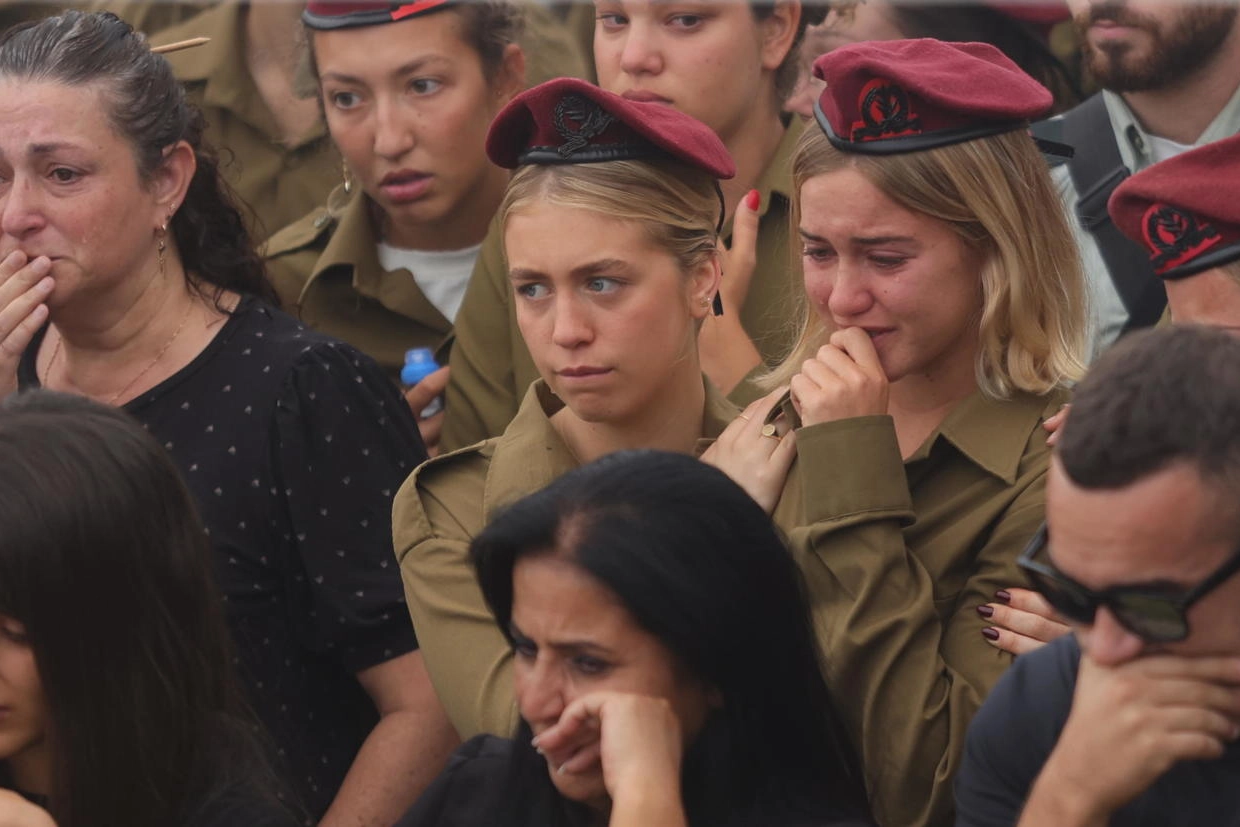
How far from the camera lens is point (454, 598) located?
3.29 meters

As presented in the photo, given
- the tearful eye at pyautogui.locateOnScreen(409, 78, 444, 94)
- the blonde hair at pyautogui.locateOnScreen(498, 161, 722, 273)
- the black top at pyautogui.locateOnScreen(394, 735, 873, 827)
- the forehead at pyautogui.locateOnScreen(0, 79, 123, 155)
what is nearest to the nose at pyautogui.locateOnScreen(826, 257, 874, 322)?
the blonde hair at pyautogui.locateOnScreen(498, 161, 722, 273)

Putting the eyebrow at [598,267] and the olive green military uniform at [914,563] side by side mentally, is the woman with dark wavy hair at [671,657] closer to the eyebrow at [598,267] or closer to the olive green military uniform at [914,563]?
the olive green military uniform at [914,563]

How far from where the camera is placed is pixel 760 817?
2.60 metres

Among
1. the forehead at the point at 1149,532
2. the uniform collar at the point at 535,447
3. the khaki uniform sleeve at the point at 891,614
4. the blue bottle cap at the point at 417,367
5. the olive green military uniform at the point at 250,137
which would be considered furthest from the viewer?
the olive green military uniform at the point at 250,137

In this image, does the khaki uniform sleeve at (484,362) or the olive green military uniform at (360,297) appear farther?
the olive green military uniform at (360,297)

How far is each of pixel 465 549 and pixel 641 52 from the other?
1462mm

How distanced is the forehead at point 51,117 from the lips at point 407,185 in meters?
0.99

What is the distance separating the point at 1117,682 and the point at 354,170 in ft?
9.15

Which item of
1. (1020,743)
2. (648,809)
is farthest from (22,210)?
(1020,743)

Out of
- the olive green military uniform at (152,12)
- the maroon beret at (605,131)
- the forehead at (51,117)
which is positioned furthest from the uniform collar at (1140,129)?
the olive green military uniform at (152,12)

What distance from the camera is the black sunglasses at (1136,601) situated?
228cm

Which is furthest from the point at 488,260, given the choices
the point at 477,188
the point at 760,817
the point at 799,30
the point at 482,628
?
the point at 760,817

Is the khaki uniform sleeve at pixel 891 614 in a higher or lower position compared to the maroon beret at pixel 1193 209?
lower

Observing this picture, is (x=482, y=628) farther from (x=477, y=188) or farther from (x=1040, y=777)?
(x=477, y=188)
